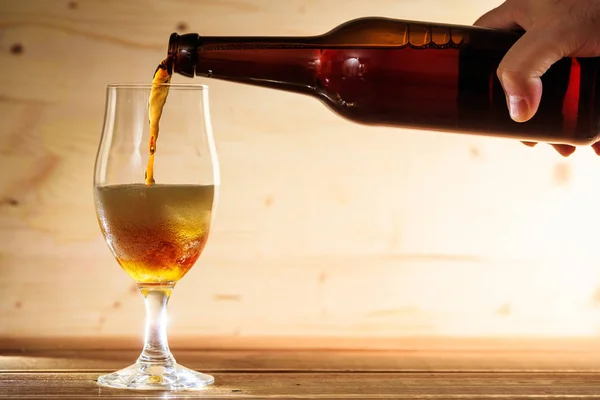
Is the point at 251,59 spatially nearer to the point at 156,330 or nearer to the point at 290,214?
the point at 156,330

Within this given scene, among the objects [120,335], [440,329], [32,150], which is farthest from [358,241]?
[32,150]

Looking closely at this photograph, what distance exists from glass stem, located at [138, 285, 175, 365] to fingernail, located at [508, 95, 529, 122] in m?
0.39

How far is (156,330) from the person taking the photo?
96 cm

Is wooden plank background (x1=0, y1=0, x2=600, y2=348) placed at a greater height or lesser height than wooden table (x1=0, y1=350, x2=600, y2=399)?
greater

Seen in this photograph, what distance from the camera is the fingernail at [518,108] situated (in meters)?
0.91

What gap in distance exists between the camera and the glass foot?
92 cm

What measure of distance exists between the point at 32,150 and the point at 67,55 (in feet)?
0.49

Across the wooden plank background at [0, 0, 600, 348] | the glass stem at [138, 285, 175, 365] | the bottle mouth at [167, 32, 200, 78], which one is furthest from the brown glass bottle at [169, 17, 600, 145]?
the wooden plank background at [0, 0, 600, 348]

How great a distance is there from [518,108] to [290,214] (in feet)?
1.85

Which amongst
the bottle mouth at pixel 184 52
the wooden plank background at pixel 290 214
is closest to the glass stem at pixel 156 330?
the bottle mouth at pixel 184 52

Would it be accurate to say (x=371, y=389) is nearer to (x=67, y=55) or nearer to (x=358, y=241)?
(x=358, y=241)

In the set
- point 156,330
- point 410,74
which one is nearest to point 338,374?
point 156,330

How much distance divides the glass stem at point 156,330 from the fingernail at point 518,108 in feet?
1.29

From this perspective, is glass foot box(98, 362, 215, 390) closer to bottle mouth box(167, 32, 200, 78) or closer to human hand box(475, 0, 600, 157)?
bottle mouth box(167, 32, 200, 78)
